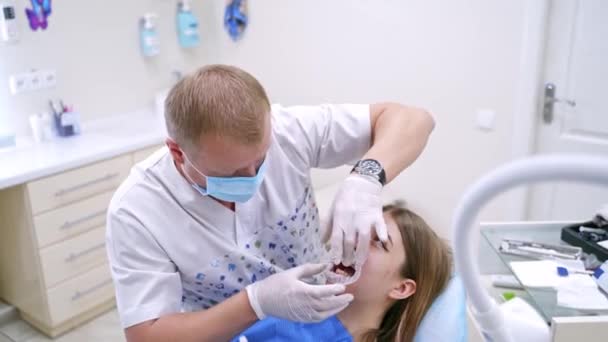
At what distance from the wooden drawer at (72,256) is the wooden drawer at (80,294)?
4cm

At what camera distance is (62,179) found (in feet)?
8.52

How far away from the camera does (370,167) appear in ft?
4.41

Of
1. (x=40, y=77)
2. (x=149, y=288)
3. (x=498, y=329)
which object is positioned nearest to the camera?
(x=498, y=329)

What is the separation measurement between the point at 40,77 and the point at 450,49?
2.09 meters

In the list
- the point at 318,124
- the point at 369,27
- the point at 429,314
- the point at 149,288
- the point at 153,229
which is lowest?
the point at 429,314

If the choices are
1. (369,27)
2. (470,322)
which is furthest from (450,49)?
(470,322)

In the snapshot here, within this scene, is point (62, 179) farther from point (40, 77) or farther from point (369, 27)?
point (369, 27)

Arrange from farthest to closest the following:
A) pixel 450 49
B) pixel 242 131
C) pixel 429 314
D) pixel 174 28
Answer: pixel 174 28 < pixel 450 49 < pixel 429 314 < pixel 242 131

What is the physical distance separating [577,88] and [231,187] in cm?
197

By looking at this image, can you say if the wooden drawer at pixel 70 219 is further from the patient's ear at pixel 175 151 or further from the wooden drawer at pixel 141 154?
the patient's ear at pixel 175 151

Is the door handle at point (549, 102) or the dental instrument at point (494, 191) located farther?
the door handle at point (549, 102)

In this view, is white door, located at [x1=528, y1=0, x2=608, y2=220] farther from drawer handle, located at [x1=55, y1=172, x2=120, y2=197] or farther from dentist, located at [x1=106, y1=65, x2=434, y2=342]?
drawer handle, located at [x1=55, y1=172, x2=120, y2=197]

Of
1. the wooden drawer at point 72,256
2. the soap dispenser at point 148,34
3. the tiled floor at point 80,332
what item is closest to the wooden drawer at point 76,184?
the wooden drawer at point 72,256

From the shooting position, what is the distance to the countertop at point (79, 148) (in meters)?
2.50
